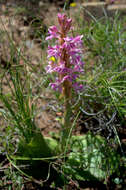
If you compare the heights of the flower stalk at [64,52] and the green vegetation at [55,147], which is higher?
the flower stalk at [64,52]

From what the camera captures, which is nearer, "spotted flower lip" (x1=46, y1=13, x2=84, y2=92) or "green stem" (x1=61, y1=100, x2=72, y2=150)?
"spotted flower lip" (x1=46, y1=13, x2=84, y2=92)

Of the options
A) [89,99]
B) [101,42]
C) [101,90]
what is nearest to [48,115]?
[89,99]

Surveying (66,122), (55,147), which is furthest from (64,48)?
(55,147)

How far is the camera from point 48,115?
1.83m

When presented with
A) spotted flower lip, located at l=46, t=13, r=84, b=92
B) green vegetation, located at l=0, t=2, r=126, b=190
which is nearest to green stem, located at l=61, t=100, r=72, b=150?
→ green vegetation, located at l=0, t=2, r=126, b=190

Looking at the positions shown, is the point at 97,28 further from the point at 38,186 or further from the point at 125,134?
the point at 38,186

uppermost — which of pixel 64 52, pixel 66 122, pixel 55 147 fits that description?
pixel 64 52

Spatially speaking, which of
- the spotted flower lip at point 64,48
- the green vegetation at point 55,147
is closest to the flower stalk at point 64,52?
the spotted flower lip at point 64,48

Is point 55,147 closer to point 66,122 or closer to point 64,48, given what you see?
point 66,122

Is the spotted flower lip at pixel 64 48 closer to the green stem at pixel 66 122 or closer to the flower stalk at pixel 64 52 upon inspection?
the flower stalk at pixel 64 52

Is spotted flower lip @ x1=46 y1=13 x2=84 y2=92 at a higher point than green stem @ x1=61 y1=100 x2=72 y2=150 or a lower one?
higher

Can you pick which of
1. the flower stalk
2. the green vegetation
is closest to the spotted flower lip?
the flower stalk

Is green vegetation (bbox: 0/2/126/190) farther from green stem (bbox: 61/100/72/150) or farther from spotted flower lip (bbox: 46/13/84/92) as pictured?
spotted flower lip (bbox: 46/13/84/92)

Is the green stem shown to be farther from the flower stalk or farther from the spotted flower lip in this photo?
the spotted flower lip
